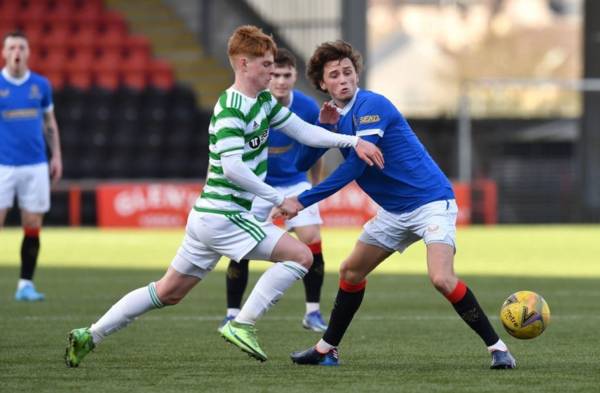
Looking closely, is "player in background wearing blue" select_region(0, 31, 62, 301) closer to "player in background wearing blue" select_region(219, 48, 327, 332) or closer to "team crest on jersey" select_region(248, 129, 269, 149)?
"player in background wearing blue" select_region(219, 48, 327, 332)

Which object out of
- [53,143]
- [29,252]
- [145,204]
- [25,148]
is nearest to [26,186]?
[25,148]

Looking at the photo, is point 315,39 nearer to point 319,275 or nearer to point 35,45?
point 35,45

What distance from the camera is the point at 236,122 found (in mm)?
7398

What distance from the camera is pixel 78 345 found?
25.1ft

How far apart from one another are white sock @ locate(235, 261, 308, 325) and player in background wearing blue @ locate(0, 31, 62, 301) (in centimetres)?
491

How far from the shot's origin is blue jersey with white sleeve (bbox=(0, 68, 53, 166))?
1234 cm

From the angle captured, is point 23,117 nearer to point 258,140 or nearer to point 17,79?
point 17,79

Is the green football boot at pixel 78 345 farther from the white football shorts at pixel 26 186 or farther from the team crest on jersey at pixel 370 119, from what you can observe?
the white football shorts at pixel 26 186

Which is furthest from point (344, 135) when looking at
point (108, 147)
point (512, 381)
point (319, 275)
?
point (108, 147)

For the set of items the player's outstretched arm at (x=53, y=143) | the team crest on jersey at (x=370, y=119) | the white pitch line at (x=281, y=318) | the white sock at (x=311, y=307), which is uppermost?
the team crest on jersey at (x=370, y=119)

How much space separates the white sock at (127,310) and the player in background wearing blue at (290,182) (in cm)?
220

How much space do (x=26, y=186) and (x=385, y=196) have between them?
529 centimetres

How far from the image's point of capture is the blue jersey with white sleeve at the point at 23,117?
12336mm

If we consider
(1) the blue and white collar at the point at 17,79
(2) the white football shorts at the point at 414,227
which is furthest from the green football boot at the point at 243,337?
(1) the blue and white collar at the point at 17,79
